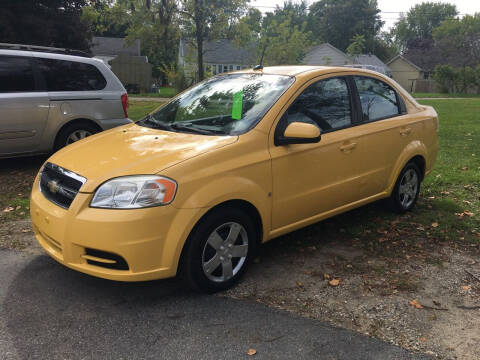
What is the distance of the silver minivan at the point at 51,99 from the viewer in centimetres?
644

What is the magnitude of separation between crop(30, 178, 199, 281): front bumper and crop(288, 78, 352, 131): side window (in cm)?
146

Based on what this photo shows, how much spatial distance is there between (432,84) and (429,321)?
158 feet

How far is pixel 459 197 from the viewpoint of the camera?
19.5 feet

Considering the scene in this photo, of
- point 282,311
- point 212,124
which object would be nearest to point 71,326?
point 282,311

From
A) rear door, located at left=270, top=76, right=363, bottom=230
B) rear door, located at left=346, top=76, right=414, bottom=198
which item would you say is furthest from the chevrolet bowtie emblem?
rear door, located at left=346, top=76, right=414, bottom=198

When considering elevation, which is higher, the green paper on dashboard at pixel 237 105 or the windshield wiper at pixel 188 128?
the green paper on dashboard at pixel 237 105

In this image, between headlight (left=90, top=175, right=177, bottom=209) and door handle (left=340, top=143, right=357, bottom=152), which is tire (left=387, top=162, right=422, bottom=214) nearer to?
door handle (left=340, top=143, right=357, bottom=152)

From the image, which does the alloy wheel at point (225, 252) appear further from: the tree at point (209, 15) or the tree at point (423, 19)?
the tree at point (423, 19)

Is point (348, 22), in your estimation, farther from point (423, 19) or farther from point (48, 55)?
point (48, 55)

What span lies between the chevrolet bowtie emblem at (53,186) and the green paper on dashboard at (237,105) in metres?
1.53

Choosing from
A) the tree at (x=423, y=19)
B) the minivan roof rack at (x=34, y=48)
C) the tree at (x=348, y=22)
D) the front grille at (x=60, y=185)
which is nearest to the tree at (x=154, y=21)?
the minivan roof rack at (x=34, y=48)

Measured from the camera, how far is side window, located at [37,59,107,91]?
6816 mm

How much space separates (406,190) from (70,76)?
5373mm

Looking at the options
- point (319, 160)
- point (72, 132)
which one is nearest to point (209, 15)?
point (72, 132)
